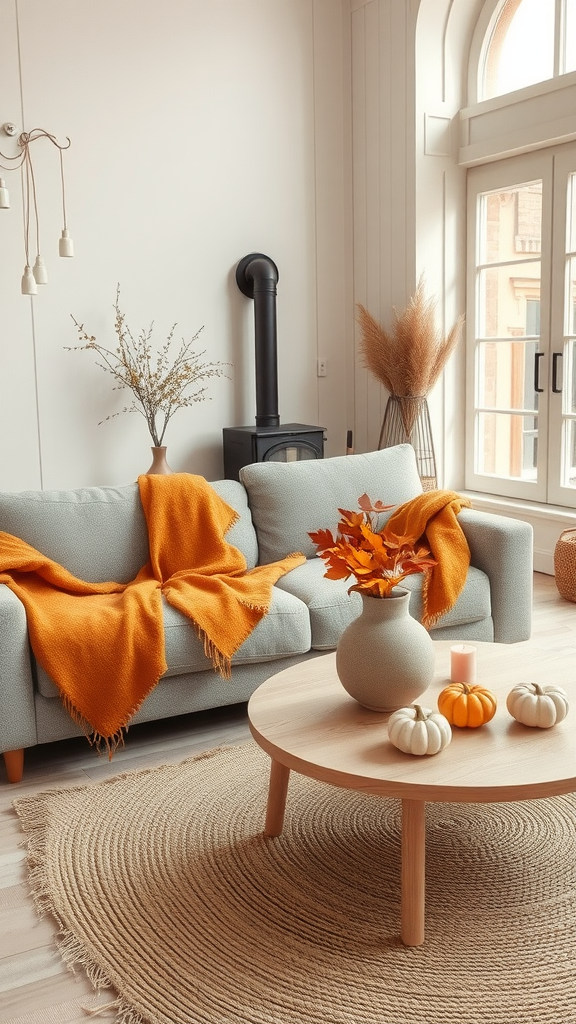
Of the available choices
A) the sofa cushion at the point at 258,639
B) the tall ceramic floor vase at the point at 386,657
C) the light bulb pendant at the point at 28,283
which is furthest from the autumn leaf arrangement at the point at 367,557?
the light bulb pendant at the point at 28,283

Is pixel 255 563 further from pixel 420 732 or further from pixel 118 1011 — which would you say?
pixel 118 1011

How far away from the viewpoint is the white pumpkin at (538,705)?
2.00m

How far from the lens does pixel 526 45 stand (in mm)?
4941

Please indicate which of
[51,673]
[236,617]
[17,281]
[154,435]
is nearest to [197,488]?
[236,617]

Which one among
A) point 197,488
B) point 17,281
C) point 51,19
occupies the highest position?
point 51,19

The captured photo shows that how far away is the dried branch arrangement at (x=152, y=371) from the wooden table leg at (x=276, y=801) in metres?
3.03

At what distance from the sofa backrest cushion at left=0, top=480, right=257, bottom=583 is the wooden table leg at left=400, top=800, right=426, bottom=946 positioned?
165 centimetres

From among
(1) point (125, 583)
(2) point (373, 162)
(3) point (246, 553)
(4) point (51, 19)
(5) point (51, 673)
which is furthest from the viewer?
(2) point (373, 162)

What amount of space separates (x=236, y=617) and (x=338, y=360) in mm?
3353

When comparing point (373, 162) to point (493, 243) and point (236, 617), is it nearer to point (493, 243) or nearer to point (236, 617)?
point (493, 243)

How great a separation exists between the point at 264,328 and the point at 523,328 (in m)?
1.44

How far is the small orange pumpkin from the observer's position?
2.02 metres

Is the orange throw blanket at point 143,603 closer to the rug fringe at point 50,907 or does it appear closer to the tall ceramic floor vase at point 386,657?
the rug fringe at point 50,907

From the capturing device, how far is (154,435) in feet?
16.5
